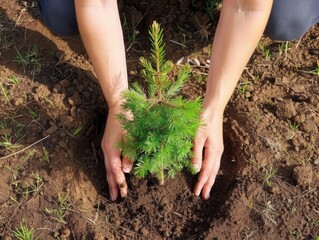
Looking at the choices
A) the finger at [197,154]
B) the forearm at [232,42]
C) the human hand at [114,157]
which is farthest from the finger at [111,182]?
the forearm at [232,42]

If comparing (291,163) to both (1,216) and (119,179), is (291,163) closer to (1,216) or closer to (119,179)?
(119,179)

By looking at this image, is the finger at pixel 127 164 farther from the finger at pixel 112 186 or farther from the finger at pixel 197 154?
the finger at pixel 197 154

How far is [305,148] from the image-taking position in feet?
7.70

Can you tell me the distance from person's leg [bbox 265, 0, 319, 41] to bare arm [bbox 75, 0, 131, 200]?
84cm

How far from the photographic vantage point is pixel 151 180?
7.59 feet

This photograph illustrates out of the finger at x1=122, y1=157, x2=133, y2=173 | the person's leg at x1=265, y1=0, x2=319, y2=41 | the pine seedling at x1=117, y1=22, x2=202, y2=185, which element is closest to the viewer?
the pine seedling at x1=117, y1=22, x2=202, y2=185

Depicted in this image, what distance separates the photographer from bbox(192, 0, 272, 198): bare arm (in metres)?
1.99

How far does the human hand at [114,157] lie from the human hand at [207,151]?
0.31m

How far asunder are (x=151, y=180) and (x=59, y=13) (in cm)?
100

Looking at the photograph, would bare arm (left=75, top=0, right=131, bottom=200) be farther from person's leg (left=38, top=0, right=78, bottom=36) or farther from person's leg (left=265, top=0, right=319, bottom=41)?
person's leg (left=265, top=0, right=319, bottom=41)

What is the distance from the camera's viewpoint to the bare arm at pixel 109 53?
2.04 meters

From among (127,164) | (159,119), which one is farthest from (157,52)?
(127,164)

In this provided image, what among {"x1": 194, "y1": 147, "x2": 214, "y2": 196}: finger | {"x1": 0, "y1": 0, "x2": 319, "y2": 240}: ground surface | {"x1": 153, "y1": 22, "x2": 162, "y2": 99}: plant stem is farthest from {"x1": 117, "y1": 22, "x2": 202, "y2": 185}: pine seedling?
{"x1": 0, "y1": 0, "x2": 319, "y2": 240}: ground surface

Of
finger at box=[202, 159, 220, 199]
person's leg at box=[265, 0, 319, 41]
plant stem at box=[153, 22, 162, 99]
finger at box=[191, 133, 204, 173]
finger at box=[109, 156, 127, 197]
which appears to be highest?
plant stem at box=[153, 22, 162, 99]
